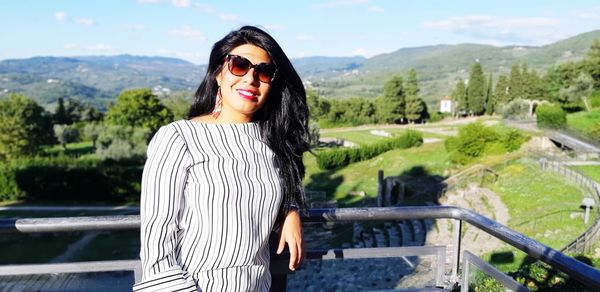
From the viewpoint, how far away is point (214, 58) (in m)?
1.59

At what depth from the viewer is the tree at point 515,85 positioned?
143 feet

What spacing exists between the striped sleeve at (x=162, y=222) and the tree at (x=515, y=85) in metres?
47.1

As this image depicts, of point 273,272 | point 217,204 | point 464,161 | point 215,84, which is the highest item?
point 215,84

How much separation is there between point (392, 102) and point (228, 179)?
4967cm

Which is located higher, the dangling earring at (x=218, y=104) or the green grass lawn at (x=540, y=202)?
the dangling earring at (x=218, y=104)

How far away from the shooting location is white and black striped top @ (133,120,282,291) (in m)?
1.27

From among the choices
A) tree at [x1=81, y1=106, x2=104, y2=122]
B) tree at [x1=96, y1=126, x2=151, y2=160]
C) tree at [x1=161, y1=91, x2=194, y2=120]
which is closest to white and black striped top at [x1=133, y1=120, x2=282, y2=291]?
tree at [x1=96, y1=126, x2=151, y2=160]

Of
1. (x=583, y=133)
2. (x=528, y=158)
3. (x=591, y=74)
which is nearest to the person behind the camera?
(x=528, y=158)

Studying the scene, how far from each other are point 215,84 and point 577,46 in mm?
216321

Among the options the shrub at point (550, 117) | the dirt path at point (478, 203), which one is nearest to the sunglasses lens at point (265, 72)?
the dirt path at point (478, 203)

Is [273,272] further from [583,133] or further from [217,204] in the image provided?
[583,133]

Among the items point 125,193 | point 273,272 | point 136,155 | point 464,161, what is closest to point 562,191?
point 464,161

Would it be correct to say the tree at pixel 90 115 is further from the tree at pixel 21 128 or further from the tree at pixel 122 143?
the tree at pixel 122 143

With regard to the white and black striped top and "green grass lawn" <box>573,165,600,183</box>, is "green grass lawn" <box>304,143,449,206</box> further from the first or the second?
the white and black striped top
